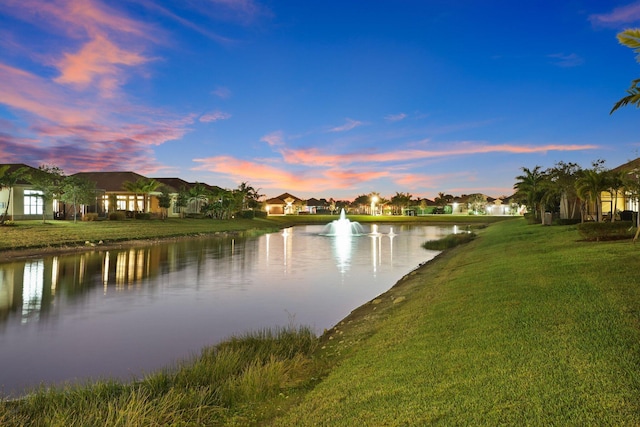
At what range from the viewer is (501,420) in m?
4.15

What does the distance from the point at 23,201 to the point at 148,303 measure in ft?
110

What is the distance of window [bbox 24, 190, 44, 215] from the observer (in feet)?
134

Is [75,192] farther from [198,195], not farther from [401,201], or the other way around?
[401,201]

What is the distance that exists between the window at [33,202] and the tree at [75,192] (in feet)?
7.12

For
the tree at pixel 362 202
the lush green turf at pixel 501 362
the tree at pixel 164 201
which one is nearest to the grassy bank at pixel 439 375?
the lush green turf at pixel 501 362

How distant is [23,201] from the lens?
40.5 metres

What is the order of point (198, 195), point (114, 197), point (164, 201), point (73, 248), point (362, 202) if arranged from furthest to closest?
point (362, 202)
point (198, 195)
point (114, 197)
point (164, 201)
point (73, 248)

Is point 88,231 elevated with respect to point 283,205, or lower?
lower

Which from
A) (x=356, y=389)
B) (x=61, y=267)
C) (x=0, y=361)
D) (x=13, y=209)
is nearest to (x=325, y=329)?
(x=356, y=389)

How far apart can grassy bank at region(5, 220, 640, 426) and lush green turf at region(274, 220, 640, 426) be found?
0.7 inches

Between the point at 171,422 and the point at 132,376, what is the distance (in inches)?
122

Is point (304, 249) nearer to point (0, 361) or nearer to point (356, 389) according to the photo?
point (0, 361)

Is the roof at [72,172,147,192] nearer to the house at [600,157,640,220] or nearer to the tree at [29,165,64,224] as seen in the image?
the tree at [29,165,64,224]

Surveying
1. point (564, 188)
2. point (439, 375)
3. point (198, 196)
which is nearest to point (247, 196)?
point (198, 196)
